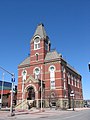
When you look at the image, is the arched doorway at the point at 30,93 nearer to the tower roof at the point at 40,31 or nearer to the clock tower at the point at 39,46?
the clock tower at the point at 39,46

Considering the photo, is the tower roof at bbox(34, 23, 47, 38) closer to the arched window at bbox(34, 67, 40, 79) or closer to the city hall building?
the city hall building

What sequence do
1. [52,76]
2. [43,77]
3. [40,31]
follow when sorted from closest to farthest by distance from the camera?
[52,76]
[43,77]
[40,31]

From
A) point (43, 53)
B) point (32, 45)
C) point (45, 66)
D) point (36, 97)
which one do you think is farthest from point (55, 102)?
point (32, 45)

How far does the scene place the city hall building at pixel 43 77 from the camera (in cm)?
5072

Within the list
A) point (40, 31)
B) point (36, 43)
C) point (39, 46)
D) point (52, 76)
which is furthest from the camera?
point (40, 31)

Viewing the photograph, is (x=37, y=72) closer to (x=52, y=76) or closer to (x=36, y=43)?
(x=52, y=76)

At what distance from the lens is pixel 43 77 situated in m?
54.9

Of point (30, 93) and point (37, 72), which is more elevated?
point (37, 72)

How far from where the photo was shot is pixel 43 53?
57.0 metres

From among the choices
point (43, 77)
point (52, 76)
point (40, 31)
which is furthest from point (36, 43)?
point (52, 76)

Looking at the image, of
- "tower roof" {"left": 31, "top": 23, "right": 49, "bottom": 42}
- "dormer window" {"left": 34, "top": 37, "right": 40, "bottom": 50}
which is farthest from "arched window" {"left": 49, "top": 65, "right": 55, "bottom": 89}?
"tower roof" {"left": 31, "top": 23, "right": 49, "bottom": 42}

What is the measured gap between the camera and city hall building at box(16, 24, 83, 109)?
5072 cm

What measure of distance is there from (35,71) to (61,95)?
12373mm

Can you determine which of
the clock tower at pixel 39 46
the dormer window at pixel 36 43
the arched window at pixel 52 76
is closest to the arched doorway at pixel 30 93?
the arched window at pixel 52 76
